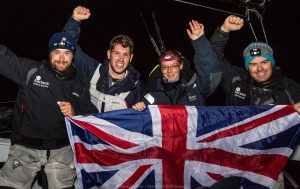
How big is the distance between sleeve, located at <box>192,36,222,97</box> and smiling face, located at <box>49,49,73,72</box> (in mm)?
1467

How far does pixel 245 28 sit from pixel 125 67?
58.6 feet

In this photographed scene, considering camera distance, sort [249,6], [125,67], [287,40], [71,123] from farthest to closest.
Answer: [287,40]
[249,6]
[125,67]
[71,123]

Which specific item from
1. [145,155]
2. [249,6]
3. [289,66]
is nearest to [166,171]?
[145,155]

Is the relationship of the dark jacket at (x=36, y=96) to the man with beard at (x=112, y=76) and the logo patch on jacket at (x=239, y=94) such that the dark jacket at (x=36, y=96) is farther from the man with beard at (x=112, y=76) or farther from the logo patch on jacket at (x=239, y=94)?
the logo patch on jacket at (x=239, y=94)

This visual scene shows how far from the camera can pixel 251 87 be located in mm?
3998

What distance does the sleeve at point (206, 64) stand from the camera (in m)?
3.93

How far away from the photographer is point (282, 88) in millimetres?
3871

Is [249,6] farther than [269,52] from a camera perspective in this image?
Yes

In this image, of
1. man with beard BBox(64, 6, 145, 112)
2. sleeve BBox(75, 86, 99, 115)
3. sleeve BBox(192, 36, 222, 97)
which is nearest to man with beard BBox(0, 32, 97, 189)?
sleeve BBox(75, 86, 99, 115)

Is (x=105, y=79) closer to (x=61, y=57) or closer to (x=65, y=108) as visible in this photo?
(x=61, y=57)

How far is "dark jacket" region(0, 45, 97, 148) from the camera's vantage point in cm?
366

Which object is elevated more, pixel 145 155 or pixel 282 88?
pixel 282 88

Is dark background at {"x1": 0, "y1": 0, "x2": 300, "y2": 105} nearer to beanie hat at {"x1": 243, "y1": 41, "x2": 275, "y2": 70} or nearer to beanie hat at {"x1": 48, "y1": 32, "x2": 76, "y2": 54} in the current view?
beanie hat at {"x1": 243, "y1": 41, "x2": 275, "y2": 70}

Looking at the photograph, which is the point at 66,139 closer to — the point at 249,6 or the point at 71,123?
the point at 71,123
